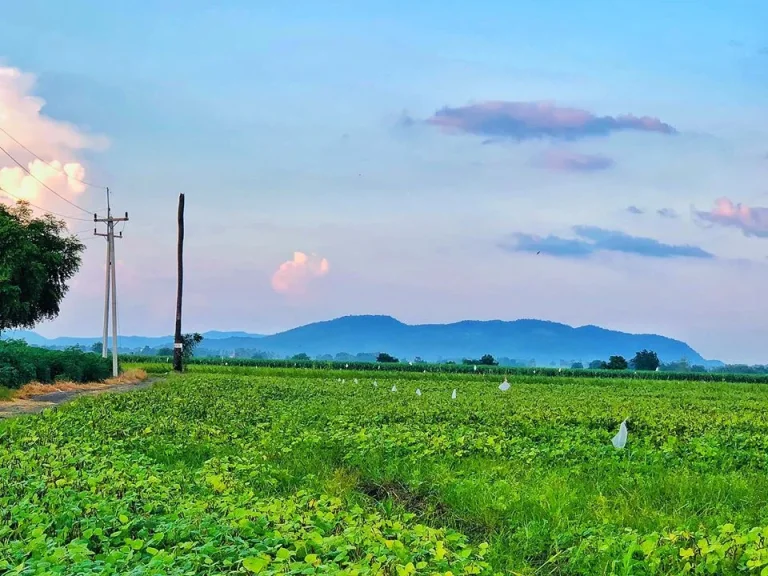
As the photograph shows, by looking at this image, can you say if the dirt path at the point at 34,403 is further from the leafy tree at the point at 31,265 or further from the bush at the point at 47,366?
the leafy tree at the point at 31,265

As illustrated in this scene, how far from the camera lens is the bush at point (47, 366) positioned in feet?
81.5

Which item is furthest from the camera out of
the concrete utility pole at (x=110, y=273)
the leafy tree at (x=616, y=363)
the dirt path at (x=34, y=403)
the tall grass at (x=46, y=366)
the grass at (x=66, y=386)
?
the leafy tree at (x=616, y=363)

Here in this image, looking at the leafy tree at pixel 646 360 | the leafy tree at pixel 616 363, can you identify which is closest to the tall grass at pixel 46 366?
the leafy tree at pixel 616 363

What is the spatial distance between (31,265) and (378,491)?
130 ft

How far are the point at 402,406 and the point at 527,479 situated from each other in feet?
26.4

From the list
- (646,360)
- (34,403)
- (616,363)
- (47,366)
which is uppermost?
(47,366)

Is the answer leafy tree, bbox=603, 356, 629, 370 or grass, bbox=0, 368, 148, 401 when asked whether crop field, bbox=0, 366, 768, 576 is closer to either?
grass, bbox=0, 368, 148, 401

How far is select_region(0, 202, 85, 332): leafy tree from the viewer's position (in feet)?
136

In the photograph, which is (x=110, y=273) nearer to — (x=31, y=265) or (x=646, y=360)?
(x=31, y=265)

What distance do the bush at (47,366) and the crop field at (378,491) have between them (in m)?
9.79

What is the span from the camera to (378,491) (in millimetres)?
9680

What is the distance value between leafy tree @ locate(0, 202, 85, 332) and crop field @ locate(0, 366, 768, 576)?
29.1 metres

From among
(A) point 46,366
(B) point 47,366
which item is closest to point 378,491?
(A) point 46,366

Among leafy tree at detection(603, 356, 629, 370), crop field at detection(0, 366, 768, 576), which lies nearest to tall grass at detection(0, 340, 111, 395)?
crop field at detection(0, 366, 768, 576)
